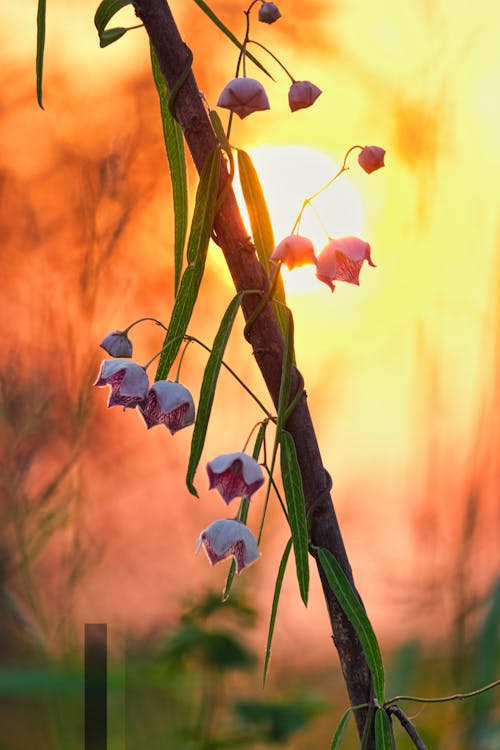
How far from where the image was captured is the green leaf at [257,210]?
483 mm

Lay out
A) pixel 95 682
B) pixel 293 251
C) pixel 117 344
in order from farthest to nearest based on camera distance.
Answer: pixel 95 682
pixel 117 344
pixel 293 251

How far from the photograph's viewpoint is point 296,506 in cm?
44

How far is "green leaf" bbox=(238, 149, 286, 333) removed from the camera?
0.48 meters

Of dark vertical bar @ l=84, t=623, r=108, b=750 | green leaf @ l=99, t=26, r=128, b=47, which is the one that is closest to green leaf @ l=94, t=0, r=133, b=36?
green leaf @ l=99, t=26, r=128, b=47

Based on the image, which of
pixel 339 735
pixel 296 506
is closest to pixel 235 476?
pixel 296 506

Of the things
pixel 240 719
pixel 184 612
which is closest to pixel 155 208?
pixel 184 612

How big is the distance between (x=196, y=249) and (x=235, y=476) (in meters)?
0.10

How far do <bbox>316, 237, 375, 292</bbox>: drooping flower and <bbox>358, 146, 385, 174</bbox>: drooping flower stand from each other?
0.04 metres

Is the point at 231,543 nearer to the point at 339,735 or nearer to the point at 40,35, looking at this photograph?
the point at 339,735

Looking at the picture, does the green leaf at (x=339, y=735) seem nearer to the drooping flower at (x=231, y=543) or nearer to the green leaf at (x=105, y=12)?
the drooping flower at (x=231, y=543)

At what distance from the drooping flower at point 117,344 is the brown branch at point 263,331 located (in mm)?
131

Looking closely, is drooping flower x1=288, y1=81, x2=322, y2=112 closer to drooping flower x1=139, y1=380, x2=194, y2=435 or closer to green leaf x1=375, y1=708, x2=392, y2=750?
drooping flower x1=139, y1=380, x2=194, y2=435

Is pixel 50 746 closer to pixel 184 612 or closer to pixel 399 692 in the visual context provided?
pixel 184 612

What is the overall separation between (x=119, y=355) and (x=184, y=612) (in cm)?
62
